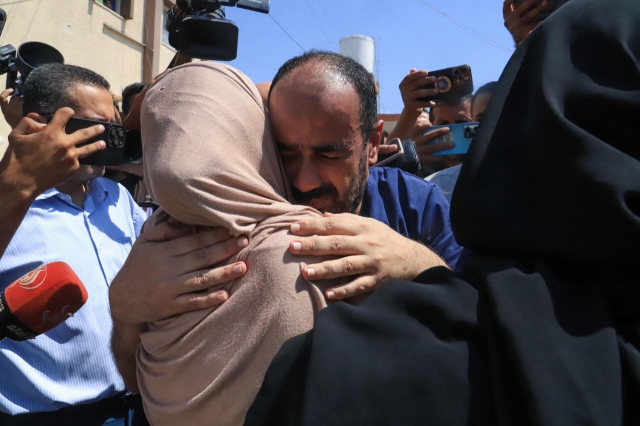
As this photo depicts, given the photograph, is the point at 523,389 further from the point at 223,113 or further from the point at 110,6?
the point at 110,6

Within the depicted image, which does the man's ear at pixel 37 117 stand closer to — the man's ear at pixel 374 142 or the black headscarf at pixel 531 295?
the man's ear at pixel 374 142

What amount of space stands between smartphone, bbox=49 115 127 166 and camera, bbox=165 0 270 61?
1.74 feet

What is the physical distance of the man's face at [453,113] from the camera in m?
3.49

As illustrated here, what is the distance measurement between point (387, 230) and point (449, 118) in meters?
2.45

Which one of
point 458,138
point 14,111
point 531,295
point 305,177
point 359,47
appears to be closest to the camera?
point 531,295

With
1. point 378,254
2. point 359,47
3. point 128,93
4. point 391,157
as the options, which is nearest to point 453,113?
point 391,157

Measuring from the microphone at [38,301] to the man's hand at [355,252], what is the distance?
983mm

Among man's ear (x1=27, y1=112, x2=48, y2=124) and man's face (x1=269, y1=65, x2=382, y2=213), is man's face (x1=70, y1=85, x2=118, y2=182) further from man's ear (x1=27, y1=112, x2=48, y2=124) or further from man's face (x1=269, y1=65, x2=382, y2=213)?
man's face (x1=269, y1=65, x2=382, y2=213)

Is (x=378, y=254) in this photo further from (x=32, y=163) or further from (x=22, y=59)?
(x=22, y=59)

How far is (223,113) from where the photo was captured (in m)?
1.16

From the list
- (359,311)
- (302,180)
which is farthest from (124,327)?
(359,311)

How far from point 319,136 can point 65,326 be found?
140cm

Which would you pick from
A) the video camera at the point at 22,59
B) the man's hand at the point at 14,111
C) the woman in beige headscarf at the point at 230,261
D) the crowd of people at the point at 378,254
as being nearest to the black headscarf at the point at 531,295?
the crowd of people at the point at 378,254

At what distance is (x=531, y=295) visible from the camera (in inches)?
27.5
